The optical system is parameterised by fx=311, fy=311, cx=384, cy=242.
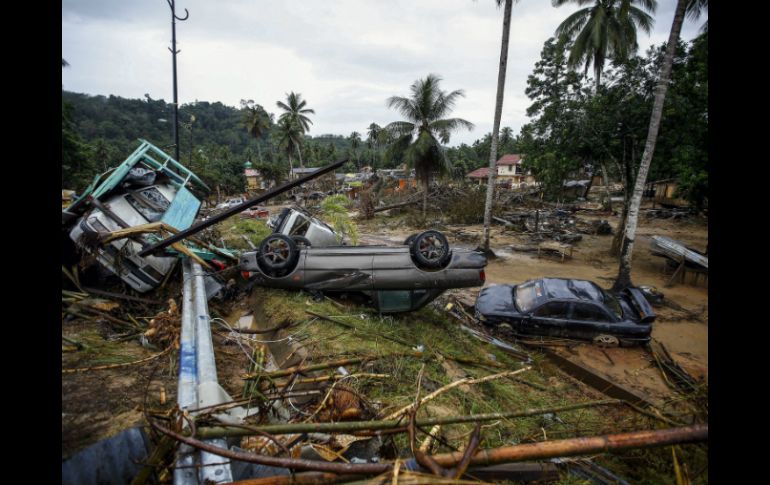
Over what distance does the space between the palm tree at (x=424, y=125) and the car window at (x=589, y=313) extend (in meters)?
15.0

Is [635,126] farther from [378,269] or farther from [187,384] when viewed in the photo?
[187,384]

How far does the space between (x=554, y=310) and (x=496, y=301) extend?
45.9 inches

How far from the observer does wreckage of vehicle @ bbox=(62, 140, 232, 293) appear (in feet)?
17.7

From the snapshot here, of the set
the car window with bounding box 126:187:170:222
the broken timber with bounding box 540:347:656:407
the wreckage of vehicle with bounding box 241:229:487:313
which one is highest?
the car window with bounding box 126:187:170:222

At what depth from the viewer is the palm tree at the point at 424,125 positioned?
19250 millimetres

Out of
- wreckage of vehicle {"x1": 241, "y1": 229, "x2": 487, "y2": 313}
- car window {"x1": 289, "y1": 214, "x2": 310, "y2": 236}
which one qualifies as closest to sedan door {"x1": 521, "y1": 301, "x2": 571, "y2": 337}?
wreckage of vehicle {"x1": 241, "y1": 229, "x2": 487, "y2": 313}

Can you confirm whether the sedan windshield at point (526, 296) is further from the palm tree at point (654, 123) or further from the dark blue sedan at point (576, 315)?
the palm tree at point (654, 123)

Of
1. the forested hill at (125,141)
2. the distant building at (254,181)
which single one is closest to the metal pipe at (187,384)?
the forested hill at (125,141)

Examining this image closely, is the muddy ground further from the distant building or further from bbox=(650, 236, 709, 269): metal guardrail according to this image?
the distant building

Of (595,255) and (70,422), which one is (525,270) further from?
(70,422)

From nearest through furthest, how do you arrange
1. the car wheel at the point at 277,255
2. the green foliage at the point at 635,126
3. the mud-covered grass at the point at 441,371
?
the mud-covered grass at the point at 441,371 < the car wheel at the point at 277,255 < the green foliage at the point at 635,126
